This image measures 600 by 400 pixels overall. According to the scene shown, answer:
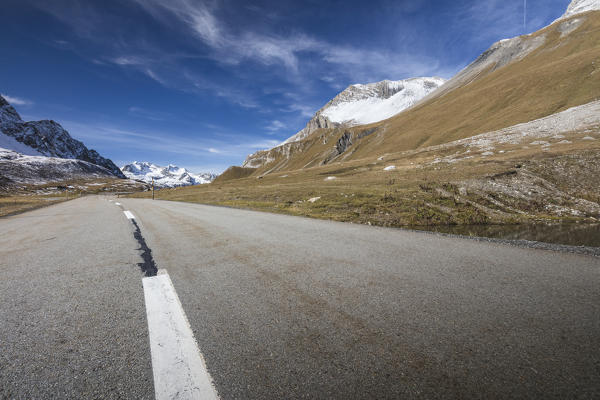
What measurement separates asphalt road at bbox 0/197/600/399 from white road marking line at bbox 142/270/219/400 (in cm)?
8

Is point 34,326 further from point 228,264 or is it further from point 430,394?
point 430,394

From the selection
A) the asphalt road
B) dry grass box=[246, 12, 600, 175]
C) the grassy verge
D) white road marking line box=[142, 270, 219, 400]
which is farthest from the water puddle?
dry grass box=[246, 12, 600, 175]

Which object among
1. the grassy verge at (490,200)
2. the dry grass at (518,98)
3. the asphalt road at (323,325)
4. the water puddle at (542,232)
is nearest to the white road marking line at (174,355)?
the asphalt road at (323,325)

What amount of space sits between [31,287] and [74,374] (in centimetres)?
294

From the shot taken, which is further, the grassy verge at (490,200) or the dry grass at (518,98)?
the dry grass at (518,98)

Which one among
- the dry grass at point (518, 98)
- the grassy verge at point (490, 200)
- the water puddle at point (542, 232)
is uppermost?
the dry grass at point (518, 98)

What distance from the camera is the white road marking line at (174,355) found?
5.82 ft

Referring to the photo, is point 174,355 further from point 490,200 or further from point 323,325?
point 490,200

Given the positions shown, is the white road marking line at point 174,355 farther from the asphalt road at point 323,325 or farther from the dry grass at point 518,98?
the dry grass at point 518,98

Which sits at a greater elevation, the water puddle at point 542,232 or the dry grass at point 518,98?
the dry grass at point 518,98

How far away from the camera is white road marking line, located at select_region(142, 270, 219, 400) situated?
177 cm

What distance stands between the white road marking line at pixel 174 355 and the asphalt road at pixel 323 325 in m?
0.08

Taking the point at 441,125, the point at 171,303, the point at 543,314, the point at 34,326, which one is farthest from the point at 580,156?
the point at 441,125

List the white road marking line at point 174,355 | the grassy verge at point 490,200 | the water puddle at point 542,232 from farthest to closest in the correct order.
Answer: the grassy verge at point 490,200 → the water puddle at point 542,232 → the white road marking line at point 174,355
